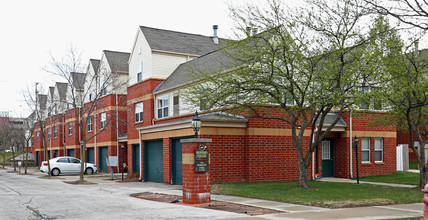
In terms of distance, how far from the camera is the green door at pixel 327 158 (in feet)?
87.4

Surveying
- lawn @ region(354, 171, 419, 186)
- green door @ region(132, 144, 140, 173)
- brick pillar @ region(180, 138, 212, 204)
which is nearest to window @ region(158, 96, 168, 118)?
green door @ region(132, 144, 140, 173)

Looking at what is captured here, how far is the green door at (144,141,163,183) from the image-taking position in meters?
26.0

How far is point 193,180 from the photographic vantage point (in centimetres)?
1465

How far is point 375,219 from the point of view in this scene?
447 inches

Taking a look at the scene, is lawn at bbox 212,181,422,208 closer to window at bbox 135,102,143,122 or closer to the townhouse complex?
the townhouse complex

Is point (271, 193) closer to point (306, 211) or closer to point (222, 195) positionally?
point (222, 195)

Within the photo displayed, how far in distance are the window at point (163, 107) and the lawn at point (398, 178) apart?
1267cm

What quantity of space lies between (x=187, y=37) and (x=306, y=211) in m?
24.0

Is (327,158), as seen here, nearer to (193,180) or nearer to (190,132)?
(190,132)

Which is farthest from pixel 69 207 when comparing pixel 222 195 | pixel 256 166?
pixel 256 166

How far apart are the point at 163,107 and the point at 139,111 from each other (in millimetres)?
3613

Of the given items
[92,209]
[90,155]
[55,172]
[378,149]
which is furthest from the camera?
[90,155]

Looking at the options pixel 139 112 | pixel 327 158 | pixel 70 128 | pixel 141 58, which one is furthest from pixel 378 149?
pixel 70 128

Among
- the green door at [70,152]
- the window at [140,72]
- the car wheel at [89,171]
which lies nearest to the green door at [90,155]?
the car wheel at [89,171]
